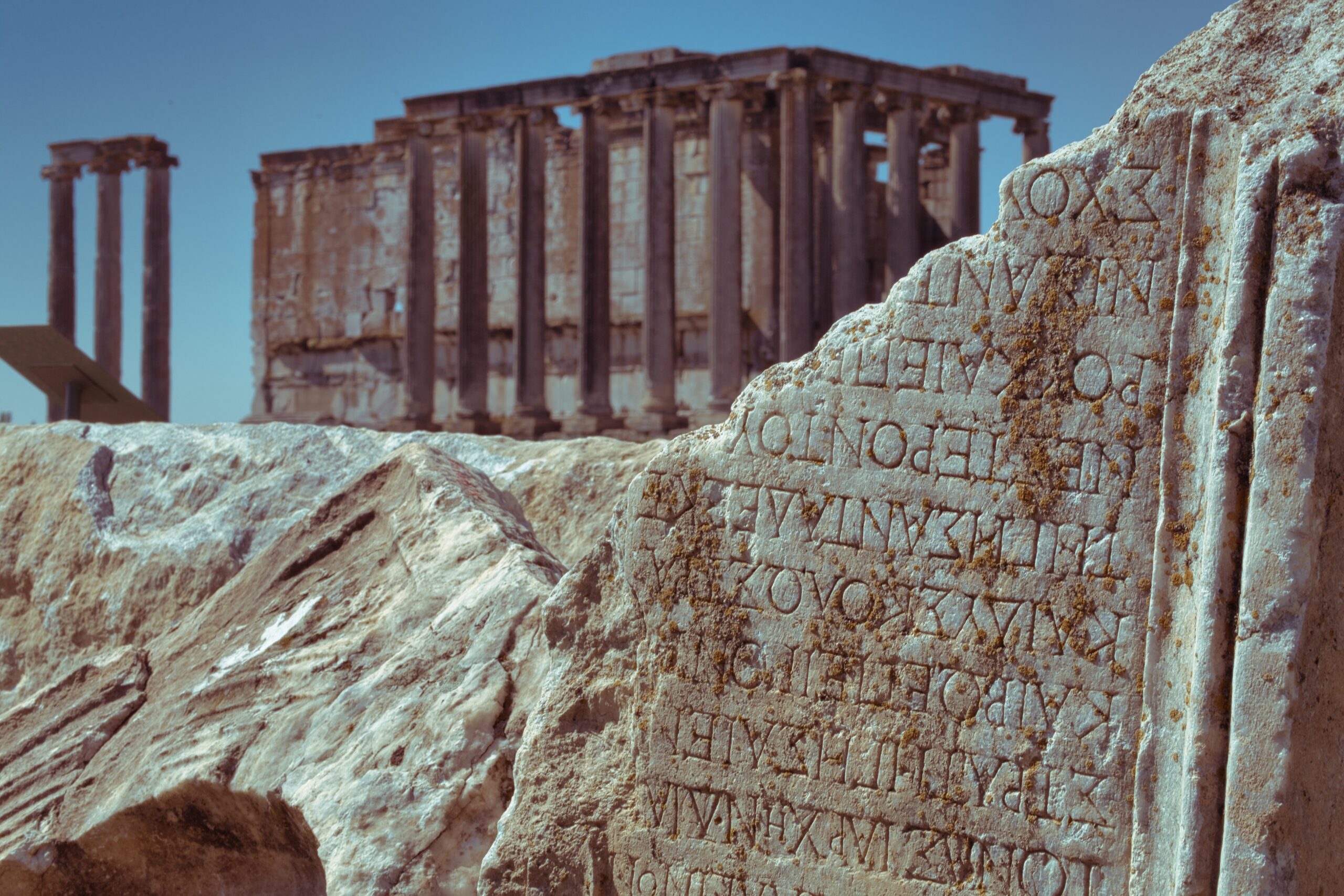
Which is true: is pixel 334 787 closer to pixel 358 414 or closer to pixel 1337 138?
pixel 1337 138

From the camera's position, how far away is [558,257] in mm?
26469

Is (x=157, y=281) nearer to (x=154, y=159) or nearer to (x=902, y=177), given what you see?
(x=154, y=159)

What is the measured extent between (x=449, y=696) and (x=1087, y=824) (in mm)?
1588

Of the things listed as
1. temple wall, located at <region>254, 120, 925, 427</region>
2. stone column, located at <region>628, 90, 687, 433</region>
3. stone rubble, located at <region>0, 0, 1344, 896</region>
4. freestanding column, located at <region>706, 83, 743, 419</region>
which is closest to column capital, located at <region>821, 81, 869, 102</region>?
freestanding column, located at <region>706, 83, 743, 419</region>

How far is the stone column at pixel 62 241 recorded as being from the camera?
2683cm

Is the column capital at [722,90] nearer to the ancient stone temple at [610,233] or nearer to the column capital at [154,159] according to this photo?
the ancient stone temple at [610,233]

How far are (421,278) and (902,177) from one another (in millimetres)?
8062

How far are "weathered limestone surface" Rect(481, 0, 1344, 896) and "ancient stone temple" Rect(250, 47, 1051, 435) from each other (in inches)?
641

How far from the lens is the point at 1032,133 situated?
22.5m

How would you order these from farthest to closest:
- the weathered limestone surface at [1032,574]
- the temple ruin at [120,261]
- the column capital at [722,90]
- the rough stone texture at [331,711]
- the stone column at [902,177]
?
the temple ruin at [120,261], the stone column at [902,177], the column capital at [722,90], the rough stone texture at [331,711], the weathered limestone surface at [1032,574]

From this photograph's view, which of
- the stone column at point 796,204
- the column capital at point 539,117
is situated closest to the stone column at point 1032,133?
the stone column at point 796,204

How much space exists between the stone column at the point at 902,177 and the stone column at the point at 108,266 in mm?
14201

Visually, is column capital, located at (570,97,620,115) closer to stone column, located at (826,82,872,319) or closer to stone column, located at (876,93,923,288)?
stone column, located at (826,82,872,319)

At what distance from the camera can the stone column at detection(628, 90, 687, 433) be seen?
20703 millimetres
